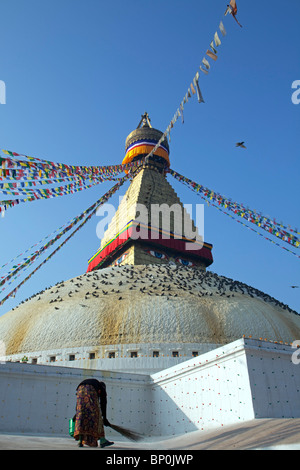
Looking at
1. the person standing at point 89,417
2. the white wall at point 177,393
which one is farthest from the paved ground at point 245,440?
the white wall at point 177,393

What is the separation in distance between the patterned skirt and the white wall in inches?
129

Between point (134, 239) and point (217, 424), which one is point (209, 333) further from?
point (134, 239)

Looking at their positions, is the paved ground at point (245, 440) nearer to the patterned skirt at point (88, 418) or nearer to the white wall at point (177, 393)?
the patterned skirt at point (88, 418)

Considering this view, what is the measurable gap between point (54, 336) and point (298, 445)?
33.1ft

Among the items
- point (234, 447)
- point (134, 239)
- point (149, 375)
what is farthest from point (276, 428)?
point (134, 239)

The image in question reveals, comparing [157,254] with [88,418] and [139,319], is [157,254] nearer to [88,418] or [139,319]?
[139,319]

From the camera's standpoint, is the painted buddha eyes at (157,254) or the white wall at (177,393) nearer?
the white wall at (177,393)

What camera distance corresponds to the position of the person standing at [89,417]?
16.4ft

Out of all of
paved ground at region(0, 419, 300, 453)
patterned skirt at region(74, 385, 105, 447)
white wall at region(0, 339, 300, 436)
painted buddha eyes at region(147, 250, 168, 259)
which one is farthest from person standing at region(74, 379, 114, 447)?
painted buddha eyes at region(147, 250, 168, 259)

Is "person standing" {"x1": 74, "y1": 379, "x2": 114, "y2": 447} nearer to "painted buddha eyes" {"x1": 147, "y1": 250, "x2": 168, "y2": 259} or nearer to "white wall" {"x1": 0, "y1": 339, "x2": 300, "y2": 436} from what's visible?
"white wall" {"x1": 0, "y1": 339, "x2": 300, "y2": 436}

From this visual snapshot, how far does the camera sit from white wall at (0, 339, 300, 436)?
24.4 feet

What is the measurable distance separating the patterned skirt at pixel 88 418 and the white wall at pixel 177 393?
3.28 meters

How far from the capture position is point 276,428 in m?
5.69

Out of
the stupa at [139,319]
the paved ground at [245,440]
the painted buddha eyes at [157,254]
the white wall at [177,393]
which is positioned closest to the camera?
the paved ground at [245,440]
